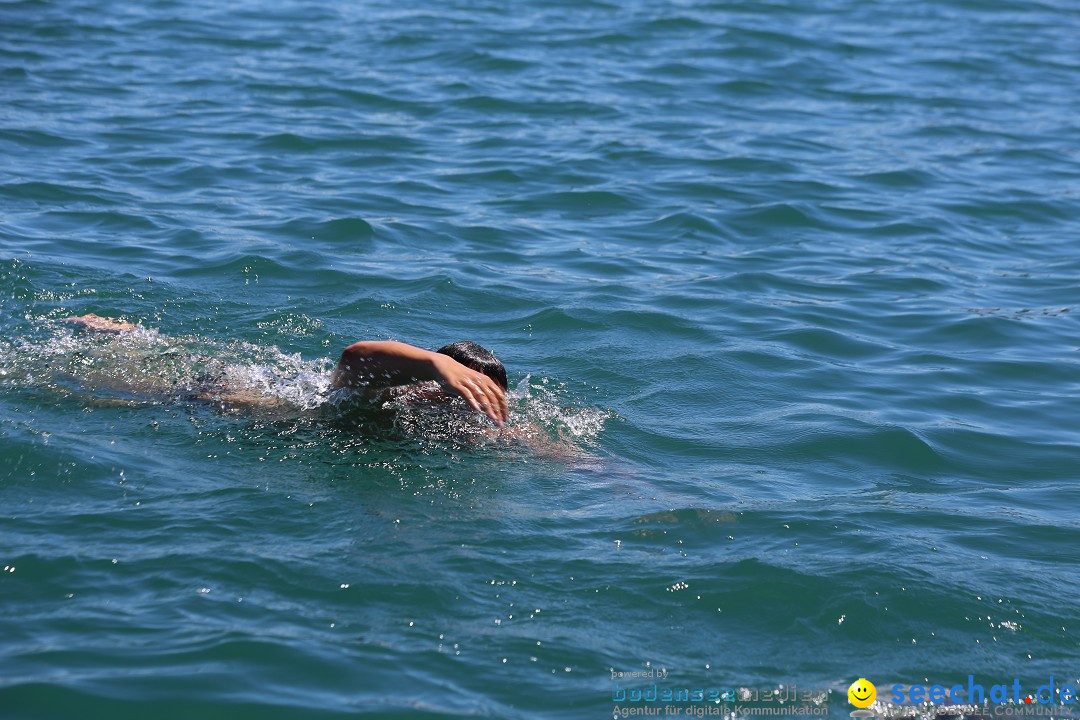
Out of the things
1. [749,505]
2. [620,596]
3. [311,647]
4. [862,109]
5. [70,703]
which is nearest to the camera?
[70,703]

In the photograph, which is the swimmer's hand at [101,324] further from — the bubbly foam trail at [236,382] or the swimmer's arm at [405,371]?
the swimmer's arm at [405,371]

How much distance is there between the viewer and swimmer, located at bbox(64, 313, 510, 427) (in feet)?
21.1

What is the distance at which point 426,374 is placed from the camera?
6.46 metres

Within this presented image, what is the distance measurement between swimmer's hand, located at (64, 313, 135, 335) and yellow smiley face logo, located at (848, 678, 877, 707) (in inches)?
213

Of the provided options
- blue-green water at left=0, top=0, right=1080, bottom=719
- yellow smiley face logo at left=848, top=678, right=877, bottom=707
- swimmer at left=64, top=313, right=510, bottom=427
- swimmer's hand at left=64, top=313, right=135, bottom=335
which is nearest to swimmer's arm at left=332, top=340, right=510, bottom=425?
swimmer at left=64, top=313, right=510, bottom=427

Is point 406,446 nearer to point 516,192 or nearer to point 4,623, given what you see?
point 4,623

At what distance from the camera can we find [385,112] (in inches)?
576

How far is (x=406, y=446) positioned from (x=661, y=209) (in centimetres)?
612

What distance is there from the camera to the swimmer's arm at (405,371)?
642 cm

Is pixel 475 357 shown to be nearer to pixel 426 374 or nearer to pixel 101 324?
pixel 426 374

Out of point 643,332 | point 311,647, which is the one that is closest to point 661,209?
point 643,332

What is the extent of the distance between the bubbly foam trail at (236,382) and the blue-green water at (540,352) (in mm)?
60

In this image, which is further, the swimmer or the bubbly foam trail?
the bubbly foam trail

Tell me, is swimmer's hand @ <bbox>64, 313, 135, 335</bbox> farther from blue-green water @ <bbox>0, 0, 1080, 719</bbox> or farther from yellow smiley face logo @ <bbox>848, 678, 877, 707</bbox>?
yellow smiley face logo @ <bbox>848, 678, 877, 707</bbox>
